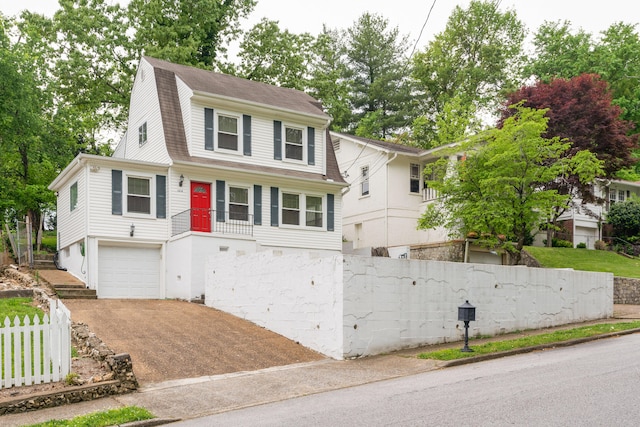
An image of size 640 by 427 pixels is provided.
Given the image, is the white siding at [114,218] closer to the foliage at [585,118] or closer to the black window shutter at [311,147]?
the black window shutter at [311,147]

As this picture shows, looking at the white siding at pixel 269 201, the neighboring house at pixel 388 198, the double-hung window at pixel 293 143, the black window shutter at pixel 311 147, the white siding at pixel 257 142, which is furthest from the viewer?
the neighboring house at pixel 388 198

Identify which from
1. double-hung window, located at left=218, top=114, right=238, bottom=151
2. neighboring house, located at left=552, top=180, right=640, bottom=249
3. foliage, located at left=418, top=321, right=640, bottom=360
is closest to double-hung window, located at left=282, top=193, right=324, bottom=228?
double-hung window, located at left=218, top=114, right=238, bottom=151

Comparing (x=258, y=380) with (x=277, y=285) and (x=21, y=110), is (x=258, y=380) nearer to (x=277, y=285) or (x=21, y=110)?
(x=277, y=285)

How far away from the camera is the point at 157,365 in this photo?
11727mm

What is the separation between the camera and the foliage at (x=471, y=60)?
154ft

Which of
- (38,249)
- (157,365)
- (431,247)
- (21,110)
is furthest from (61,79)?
(157,365)

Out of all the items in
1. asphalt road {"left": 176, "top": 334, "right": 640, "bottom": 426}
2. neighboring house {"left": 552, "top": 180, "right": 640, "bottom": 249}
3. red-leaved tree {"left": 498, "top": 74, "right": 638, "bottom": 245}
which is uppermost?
red-leaved tree {"left": 498, "top": 74, "right": 638, "bottom": 245}

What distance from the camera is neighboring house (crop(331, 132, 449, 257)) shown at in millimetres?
29641

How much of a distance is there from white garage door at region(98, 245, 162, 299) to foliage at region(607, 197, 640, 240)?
1070 inches

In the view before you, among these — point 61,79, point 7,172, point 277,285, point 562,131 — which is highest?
point 61,79

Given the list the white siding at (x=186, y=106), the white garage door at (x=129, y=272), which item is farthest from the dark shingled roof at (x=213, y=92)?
the white garage door at (x=129, y=272)

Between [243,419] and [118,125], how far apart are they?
31.6 meters

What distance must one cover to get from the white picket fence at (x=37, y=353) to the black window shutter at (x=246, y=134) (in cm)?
1419

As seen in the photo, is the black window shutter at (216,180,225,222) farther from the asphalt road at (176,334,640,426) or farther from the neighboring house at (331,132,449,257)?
the asphalt road at (176,334,640,426)
